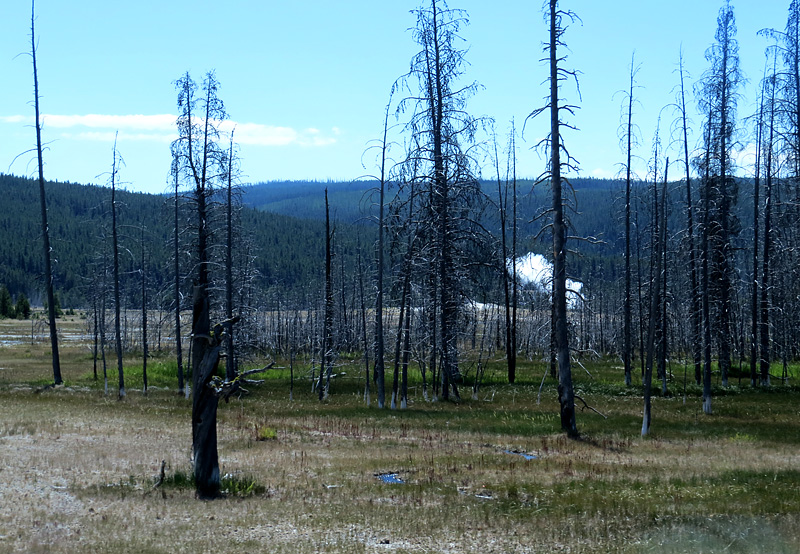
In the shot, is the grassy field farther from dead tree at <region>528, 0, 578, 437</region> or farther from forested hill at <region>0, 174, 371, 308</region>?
forested hill at <region>0, 174, 371, 308</region>

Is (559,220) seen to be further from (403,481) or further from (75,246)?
(75,246)

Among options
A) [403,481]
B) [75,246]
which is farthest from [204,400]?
[75,246]

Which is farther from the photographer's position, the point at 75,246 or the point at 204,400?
the point at 75,246

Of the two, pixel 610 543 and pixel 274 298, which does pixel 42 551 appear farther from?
pixel 274 298

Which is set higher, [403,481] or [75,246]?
[75,246]

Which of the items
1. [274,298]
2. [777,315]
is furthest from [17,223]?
[777,315]

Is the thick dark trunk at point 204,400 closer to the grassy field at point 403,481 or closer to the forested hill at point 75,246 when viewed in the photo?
the grassy field at point 403,481

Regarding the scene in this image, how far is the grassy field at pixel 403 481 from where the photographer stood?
10.8 metres

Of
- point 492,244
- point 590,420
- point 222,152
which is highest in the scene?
point 222,152

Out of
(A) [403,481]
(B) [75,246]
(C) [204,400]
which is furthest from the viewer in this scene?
(B) [75,246]

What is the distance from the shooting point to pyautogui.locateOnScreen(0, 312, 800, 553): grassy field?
10.8 m

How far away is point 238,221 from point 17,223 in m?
160

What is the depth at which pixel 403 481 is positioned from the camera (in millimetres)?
15219

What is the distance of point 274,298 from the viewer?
10238 cm
